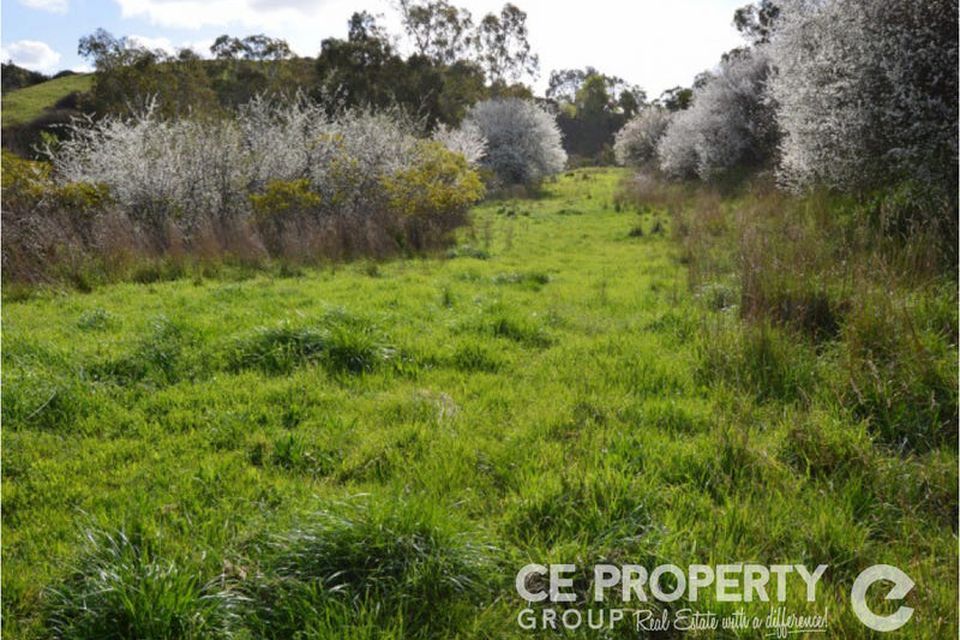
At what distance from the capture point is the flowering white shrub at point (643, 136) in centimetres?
3744

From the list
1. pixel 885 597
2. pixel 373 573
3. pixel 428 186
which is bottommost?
pixel 885 597

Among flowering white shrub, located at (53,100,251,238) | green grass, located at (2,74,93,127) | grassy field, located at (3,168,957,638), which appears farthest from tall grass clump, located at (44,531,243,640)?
green grass, located at (2,74,93,127)

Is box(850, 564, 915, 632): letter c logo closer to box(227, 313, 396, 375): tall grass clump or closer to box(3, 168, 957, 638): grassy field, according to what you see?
box(3, 168, 957, 638): grassy field

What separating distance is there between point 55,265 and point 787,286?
10.9m

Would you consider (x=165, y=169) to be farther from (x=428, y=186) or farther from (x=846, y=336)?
(x=846, y=336)

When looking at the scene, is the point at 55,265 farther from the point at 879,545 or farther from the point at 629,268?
the point at 879,545

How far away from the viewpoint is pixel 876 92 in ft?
30.6

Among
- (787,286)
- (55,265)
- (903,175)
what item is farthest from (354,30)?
(787,286)

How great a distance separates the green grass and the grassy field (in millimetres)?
47126

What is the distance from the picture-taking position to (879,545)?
2996 millimetres

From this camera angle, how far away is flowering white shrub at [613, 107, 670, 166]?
3744 centimetres

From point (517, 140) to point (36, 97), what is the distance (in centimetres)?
4456

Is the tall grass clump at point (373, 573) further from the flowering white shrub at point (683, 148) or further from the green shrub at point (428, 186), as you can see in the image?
the flowering white shrub at point (683, 148)

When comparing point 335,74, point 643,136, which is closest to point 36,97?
point 335,74
